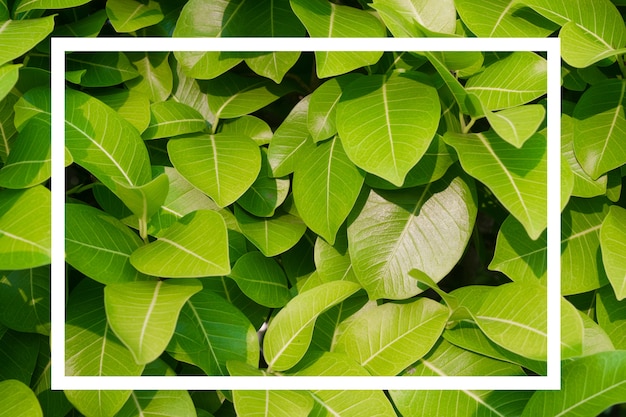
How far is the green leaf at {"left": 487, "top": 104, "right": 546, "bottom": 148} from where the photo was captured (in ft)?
1.96

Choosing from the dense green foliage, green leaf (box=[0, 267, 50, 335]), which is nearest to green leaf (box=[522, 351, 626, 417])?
the dense green foliage

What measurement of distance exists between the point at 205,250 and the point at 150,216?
95mm

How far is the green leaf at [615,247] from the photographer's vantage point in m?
0.67

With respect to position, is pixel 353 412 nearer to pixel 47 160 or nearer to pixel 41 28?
pixel 47 160

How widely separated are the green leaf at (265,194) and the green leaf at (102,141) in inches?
5.0

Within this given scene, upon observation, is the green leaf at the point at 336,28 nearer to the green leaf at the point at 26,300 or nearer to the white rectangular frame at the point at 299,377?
the white rectangular frame at the point at 299,377

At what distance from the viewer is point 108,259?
66 centimetres

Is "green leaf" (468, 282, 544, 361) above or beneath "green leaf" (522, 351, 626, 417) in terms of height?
above

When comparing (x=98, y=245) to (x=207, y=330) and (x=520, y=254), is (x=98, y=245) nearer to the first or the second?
(x=207, y=330)

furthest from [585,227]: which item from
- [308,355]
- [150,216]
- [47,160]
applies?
[47,160]

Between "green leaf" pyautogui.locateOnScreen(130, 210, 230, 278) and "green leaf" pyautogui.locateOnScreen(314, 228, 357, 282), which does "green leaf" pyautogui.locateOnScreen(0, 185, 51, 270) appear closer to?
"green leaf" pyautogui.locateOnScreen(130, 210, 230, 278)

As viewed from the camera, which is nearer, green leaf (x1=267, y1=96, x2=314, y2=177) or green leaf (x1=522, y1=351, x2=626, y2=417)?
green leaf (x1=522, y1=351, x2=626, y2=417)

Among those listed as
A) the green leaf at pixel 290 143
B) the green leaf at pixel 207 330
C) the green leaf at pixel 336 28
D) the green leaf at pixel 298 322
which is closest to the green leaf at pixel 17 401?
the green leaf at pixel 207 330

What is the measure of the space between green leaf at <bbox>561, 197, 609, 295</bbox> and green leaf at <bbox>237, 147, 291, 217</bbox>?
13.4 inches
